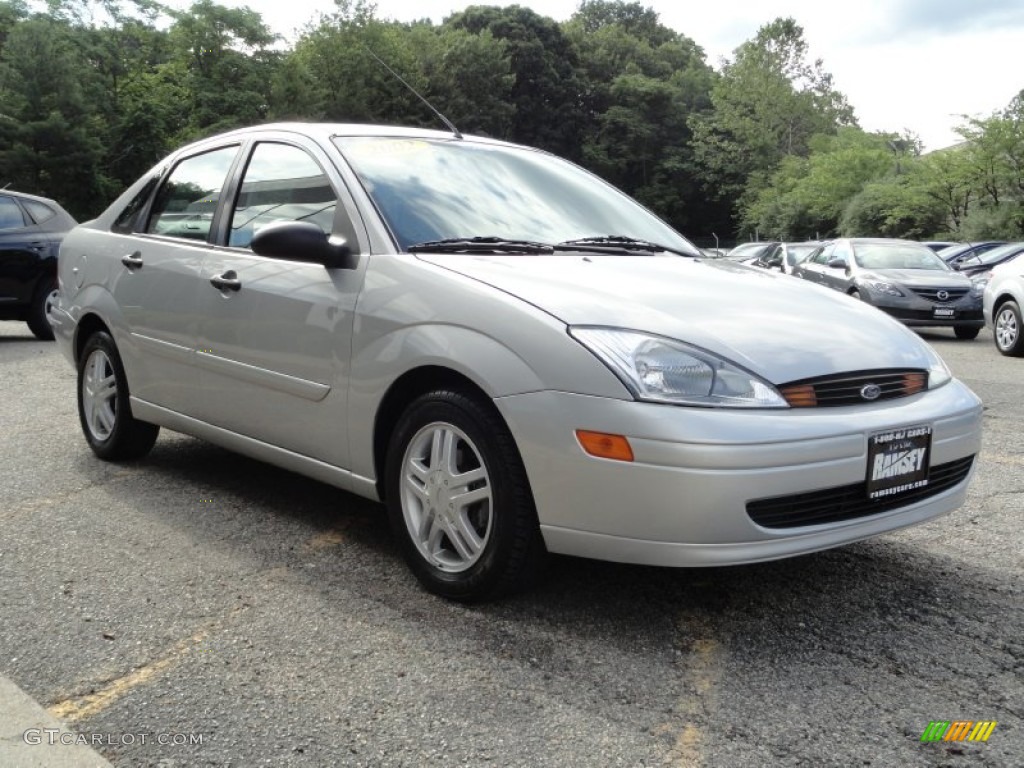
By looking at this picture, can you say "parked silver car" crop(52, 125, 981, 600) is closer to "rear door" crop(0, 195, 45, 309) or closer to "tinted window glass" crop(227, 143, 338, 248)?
"tinted window glass" crop(227, 143, 338, 248)

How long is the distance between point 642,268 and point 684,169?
72.3 meters

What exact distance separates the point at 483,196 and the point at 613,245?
21.0 inches

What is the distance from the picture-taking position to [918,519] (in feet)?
10.6

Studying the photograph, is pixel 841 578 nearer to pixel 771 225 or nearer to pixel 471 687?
pixel 471 687

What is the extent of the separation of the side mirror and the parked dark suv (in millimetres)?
8323

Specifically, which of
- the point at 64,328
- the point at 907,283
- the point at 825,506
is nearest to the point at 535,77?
the point at 907,283

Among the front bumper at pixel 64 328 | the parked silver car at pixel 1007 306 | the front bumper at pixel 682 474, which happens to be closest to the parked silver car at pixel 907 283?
the parked silver car at pixel 1007 306

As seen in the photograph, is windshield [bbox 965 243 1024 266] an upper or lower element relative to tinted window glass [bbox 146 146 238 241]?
lower

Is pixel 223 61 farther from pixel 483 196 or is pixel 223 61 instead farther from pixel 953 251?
pixel 483 196

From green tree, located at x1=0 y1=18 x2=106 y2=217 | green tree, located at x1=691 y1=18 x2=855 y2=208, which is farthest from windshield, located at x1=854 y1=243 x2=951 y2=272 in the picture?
green tree, located at x1=691 y1=18 x2=855 y2=208

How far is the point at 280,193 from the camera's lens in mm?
4180

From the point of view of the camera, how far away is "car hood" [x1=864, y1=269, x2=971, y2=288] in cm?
1368

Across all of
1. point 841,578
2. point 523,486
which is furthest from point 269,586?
point 841,578

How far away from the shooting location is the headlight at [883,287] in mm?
13664
